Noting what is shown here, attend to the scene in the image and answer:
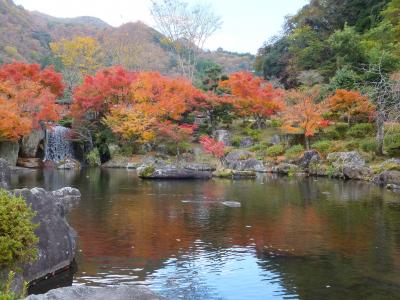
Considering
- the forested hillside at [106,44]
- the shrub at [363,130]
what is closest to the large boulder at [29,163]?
the shrub at [363,130]

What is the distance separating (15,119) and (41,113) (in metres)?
4.16

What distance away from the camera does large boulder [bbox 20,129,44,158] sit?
40.0 m

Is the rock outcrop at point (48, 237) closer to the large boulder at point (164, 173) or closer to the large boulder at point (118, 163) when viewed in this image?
the large boulder at point (164, 173)

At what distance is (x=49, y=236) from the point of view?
30.5 ft

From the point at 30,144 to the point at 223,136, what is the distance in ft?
54.6

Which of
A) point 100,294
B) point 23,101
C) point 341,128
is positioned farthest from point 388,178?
point 23,101

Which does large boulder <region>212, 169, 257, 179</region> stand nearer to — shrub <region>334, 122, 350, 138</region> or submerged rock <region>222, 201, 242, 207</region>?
shrub <region>334, 122, 350, 138</region>

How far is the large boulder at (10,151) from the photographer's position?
36.7 meters

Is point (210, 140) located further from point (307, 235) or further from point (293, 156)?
point (307, 235)

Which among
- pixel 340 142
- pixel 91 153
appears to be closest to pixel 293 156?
pixel 340 142

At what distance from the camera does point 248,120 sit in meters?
46.9

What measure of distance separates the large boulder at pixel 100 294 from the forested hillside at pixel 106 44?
67.6 m

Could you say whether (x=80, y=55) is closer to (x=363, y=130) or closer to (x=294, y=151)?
(x=294, y=151)

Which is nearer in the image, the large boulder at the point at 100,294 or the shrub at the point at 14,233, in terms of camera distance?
the large boulder at the point at 100,294
